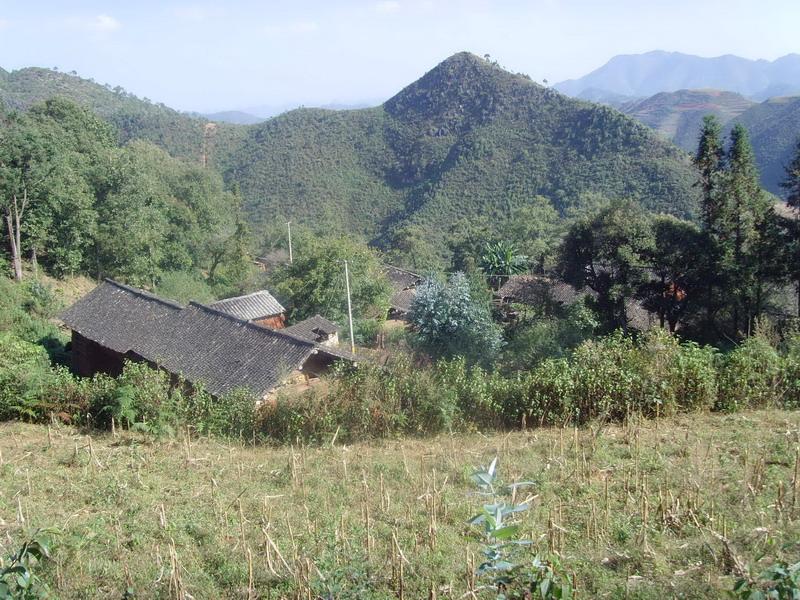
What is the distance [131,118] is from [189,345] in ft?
207

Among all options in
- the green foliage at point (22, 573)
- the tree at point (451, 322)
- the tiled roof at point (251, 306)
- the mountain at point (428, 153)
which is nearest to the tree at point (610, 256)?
the tree at point (451, 322)

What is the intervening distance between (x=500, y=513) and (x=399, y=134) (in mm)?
64705

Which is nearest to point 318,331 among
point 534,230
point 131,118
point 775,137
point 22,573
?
point 22,573

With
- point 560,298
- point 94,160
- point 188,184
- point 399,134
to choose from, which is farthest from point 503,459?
point 399,134

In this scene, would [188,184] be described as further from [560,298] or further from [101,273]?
[560,298]

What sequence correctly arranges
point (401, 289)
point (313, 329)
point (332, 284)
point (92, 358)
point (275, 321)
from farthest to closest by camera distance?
point (401, 289) → point (332, 284) → point (275, 321) → point (313, 329) → point (92, 358)

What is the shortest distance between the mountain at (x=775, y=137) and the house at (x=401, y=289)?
3673 cm

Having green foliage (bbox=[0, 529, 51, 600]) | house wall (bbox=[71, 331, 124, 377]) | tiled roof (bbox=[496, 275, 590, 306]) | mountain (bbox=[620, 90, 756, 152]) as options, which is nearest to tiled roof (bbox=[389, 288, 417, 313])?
tiled roof (bbox=[496, 275, 590, 306])

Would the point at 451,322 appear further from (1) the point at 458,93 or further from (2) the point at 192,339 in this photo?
(1) the point at 458,93

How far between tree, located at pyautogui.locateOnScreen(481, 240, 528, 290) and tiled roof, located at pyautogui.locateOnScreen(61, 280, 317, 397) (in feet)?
61.2

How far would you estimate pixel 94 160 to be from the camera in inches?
1028

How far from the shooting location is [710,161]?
48.7ft

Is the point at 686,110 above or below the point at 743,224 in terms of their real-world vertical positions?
above

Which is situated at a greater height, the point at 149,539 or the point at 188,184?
the point at 188,184
